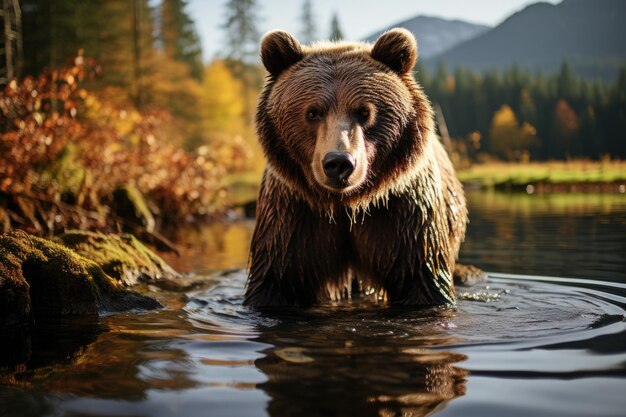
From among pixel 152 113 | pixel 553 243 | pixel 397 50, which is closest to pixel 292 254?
pixel 397 50

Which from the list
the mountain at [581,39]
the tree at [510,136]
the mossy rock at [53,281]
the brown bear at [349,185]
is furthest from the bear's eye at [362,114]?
the mountain at [581,39]

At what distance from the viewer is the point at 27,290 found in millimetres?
4879

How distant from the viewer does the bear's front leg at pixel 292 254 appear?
543 centimetres

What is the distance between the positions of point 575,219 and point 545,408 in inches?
465

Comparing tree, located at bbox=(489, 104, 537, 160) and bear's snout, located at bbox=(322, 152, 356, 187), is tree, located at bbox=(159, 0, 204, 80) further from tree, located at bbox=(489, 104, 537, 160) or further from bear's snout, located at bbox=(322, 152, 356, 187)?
bear's snout, located at bbox=(322, 152, 356, 187)

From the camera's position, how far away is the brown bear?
16.1ft

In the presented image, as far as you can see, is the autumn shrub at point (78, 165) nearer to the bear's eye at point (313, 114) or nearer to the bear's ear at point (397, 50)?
the bear's eye at point (313, 114)

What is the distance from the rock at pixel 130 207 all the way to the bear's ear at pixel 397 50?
28.3ft

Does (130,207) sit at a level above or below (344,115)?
below

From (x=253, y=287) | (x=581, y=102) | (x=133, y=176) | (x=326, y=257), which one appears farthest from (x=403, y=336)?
(x=581, y=102)

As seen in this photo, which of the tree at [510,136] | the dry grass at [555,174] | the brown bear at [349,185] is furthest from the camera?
the tree at [510,136]

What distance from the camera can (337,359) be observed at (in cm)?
370

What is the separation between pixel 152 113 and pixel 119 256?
32.2ft

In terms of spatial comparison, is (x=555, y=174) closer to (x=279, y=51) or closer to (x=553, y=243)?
(x=553, y=243)
